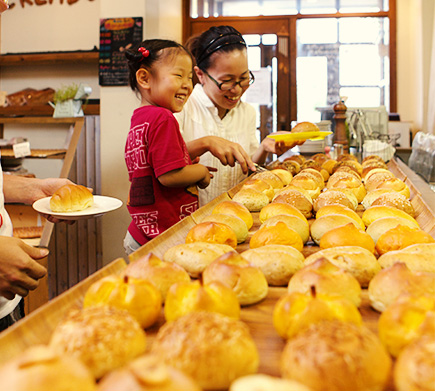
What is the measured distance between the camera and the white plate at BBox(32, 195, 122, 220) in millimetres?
1753

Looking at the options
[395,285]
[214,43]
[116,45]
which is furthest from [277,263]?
[116,45]

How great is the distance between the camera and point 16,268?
131 cm

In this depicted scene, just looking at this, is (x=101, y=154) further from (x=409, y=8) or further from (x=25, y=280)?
(x=409, y=8)

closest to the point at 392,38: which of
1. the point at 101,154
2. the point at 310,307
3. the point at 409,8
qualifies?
the point at 409,8

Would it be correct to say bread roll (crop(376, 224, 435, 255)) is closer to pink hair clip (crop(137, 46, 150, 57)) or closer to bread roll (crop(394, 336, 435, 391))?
bread roll (crop(394, 336, 435, 391))

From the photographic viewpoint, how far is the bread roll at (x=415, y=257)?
1078 millimetres

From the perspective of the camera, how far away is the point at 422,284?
2.93 ft

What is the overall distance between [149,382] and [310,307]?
354 millimetres

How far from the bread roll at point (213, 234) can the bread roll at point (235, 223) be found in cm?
11

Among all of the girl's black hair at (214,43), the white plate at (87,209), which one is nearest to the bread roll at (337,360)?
the white plate at (87,209)

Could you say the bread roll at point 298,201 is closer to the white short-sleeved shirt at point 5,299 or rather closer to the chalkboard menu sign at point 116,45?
the white short-sleeved shirt at point 5,299

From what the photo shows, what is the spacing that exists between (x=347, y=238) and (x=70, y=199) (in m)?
1.15

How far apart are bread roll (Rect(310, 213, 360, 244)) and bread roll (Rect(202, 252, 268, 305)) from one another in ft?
1.53


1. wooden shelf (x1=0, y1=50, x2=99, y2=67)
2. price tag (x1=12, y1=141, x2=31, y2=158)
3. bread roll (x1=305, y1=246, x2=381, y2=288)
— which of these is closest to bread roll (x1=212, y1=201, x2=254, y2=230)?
bread roll (x1=305, y1=246, x2=381, y2=288)
